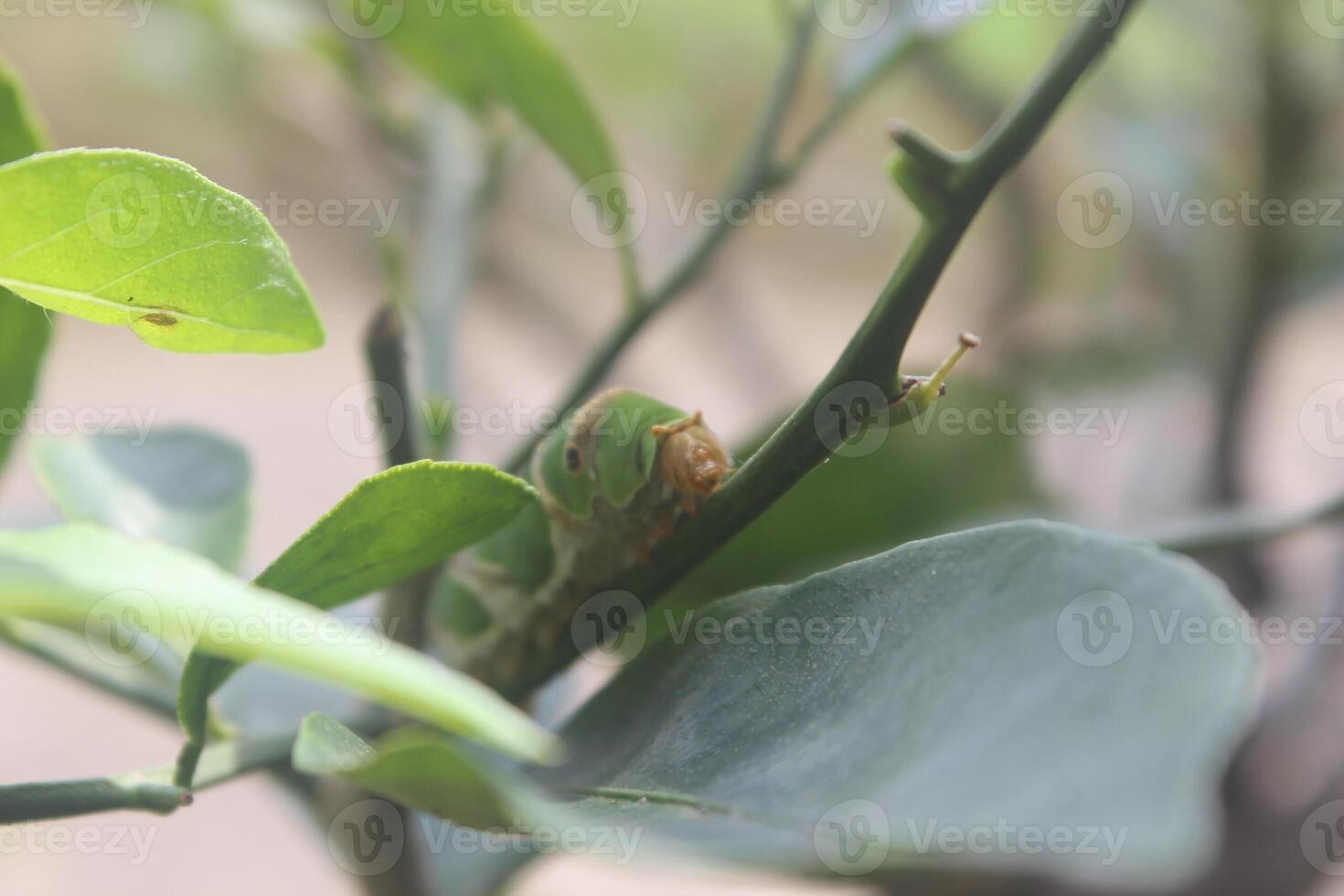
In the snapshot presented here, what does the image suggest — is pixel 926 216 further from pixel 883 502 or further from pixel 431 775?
pixel 883 502

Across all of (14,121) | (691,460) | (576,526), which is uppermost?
(14,121)

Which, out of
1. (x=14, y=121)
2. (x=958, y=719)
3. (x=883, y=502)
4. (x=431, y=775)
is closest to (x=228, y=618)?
(x=431, y=775)

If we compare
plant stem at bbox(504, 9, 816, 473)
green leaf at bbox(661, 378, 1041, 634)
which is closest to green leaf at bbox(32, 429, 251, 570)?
plant stem at bbox(504, 9, 816, 473)

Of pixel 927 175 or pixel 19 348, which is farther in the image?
pixel 19 348

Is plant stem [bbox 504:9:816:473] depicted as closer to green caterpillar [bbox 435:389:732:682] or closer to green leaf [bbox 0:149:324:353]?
green caterpillar [bbox 435:389:732:682]

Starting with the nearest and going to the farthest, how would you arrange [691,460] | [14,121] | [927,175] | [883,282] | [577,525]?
[927,175]
[14,121]
[691,460]
[577,525]
[883,282]

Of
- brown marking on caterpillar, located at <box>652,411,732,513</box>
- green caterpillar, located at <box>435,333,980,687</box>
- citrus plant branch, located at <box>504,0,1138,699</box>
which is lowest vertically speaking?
green caterpillar, located at <box>435,333,980,687</box>
